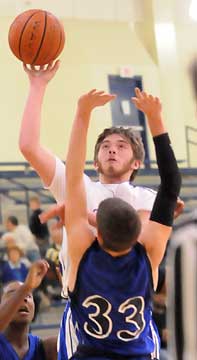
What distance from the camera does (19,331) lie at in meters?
3.64

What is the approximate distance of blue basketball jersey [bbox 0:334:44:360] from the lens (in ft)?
11.6

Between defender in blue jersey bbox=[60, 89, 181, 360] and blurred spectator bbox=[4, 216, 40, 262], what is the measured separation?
6.11m

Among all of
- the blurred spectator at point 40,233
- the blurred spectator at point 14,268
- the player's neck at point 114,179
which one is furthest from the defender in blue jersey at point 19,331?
the blurred spectator at point 40,233

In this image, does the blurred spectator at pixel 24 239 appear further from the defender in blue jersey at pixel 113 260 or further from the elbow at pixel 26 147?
the defender in blue jersey at pixel 113 260

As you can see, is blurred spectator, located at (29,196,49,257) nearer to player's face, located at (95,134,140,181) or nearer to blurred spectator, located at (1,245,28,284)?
blurred spectator, located at (1,245,28,284)

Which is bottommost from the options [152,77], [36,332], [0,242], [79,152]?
[36,332]

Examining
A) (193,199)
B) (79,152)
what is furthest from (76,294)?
(193,199)

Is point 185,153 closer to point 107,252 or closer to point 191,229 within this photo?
point 107,252

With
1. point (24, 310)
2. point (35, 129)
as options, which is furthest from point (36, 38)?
point (24, 310)

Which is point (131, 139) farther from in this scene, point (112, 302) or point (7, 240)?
point (7, 240)

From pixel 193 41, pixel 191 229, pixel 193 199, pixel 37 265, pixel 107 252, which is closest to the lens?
pixel 191 229

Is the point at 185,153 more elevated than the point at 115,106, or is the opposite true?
the point at 115,106

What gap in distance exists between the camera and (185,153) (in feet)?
40.4

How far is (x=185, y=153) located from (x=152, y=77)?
1.45 metres
